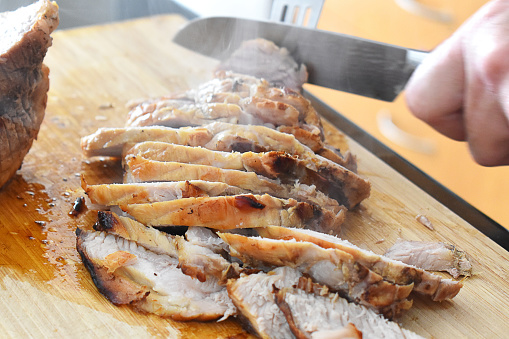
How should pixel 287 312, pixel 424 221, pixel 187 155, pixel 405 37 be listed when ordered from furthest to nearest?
pixel 405 37 → pixel 424 221 → pixel 187 155 → pixel 287 312

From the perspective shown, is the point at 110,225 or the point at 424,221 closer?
the point at 110,225

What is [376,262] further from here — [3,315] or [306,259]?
[3,315]

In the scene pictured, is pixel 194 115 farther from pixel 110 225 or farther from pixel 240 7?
pixel 240 7

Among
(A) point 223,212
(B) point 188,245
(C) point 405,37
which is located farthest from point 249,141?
(C) point 405,37

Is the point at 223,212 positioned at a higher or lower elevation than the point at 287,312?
higher

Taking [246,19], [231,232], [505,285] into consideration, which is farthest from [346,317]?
[246,19]

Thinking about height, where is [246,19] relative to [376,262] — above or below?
above

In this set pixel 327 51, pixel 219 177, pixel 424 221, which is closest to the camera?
pixel 219 177
